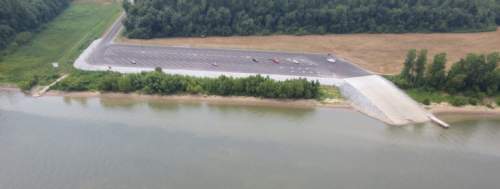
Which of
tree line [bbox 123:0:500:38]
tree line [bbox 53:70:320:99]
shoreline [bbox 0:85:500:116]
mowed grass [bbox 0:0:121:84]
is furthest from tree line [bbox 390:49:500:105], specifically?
mowed grass [bbox 0:0:121:84]

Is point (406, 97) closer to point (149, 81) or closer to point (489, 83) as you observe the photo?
point (489, 83)

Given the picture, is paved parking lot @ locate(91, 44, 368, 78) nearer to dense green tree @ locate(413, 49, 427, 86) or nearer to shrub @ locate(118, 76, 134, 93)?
shrub @ locate(118, 76, 134, 93)

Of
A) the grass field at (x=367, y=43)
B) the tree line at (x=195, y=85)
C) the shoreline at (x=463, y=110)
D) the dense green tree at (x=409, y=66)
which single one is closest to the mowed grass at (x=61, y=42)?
the tree line at (x=195, y=85)

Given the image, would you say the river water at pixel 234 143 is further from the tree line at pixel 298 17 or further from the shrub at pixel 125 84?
the tree line at pixel 298 17

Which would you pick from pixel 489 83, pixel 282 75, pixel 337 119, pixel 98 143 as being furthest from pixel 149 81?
pixel 489 83

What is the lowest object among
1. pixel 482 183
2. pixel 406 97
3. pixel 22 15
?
pixel 482 183

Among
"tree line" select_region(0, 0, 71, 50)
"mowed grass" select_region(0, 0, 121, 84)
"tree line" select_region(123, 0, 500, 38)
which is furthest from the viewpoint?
"tree line" select_region(123, 0, 500, 38)
